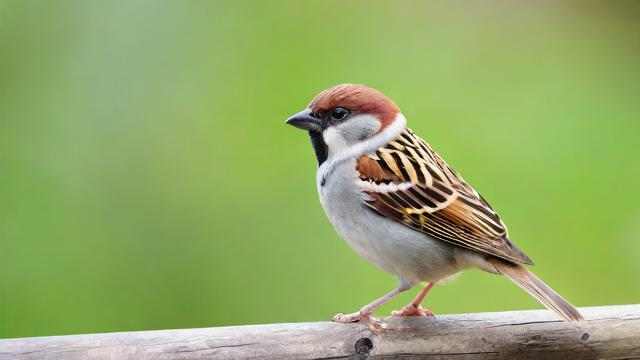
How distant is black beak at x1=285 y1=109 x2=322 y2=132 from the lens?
2.32m

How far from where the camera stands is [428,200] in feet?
7.56

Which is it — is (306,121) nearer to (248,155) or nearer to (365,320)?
(365,320)

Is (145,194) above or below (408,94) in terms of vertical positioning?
below

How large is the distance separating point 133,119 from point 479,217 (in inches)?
76.1

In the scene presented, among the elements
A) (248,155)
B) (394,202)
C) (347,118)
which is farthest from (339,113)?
(248,155)

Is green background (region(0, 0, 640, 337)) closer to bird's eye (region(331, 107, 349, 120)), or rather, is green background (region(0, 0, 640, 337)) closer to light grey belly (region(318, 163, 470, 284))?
light grey belly (region(318, 163, 470, 284))

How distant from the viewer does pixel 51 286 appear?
3285 millimetres

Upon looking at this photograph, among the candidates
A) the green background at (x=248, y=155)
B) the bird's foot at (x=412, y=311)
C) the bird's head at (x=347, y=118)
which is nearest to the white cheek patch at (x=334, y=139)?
the bird's head at (x=347, y=118)

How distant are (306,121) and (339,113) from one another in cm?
9

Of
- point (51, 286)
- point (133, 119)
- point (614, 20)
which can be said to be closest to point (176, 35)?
point (133, 119)

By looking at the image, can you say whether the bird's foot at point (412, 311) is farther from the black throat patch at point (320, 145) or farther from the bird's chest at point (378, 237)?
the black throat patch at point (320, 145)

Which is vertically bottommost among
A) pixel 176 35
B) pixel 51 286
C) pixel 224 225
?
pixel 51 286

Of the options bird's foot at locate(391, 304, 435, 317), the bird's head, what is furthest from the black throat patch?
bird's foot at locate(391, 304, 435, 317)

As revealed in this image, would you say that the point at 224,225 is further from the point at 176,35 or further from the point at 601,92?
the point at 601,92
